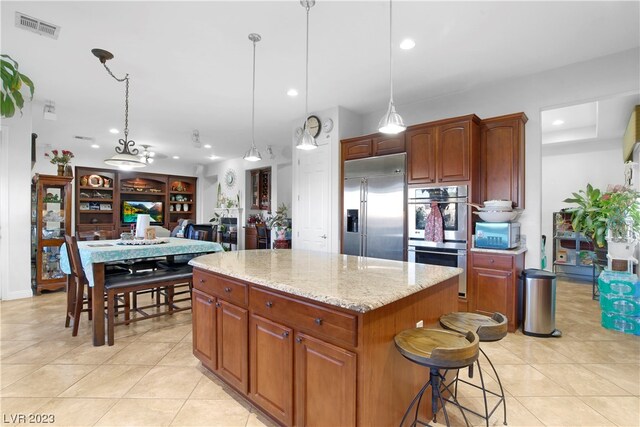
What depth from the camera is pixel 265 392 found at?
1.80 metres

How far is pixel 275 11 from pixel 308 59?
2.71 ft

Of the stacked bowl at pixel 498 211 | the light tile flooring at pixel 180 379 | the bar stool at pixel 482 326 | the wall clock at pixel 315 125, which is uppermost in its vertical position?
the wall clock at pixel 315 125

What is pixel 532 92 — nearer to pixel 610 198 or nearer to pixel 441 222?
pixel 610 198

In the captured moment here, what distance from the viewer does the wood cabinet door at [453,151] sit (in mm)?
3549

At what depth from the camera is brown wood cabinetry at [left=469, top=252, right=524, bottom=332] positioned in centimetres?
324

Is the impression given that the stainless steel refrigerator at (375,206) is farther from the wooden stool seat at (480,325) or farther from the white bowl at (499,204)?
the wooden stool seat at (480,325)

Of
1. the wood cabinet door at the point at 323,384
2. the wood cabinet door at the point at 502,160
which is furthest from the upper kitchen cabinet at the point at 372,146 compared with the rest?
the wood cabinet door at the point at 323,384

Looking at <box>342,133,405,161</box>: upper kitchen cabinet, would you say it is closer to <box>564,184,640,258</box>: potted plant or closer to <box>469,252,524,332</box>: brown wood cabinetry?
<box>469,252,524,332</box>: brown wood cabinetry

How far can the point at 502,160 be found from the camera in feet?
11.9

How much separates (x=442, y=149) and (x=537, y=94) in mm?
1232

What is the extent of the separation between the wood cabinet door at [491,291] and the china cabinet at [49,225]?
5.99 meters

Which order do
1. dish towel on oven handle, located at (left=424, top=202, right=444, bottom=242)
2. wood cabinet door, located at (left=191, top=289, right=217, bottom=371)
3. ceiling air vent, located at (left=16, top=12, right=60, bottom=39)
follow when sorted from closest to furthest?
wood cabinet door, located at (left=191, top=289, right=217, bottom=371)
ceiling air vent, located at (left=16, top=12, right=60, bottom=39)
dish towel on oven handle, located at (left=424, top=202, right=444, bottom=242)

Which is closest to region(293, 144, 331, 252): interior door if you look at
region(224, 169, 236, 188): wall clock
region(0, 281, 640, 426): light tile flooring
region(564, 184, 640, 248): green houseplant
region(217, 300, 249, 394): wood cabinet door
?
region(0, 281, 640, 426): light tile flooring

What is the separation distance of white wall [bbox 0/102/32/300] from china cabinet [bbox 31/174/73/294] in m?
0.20
